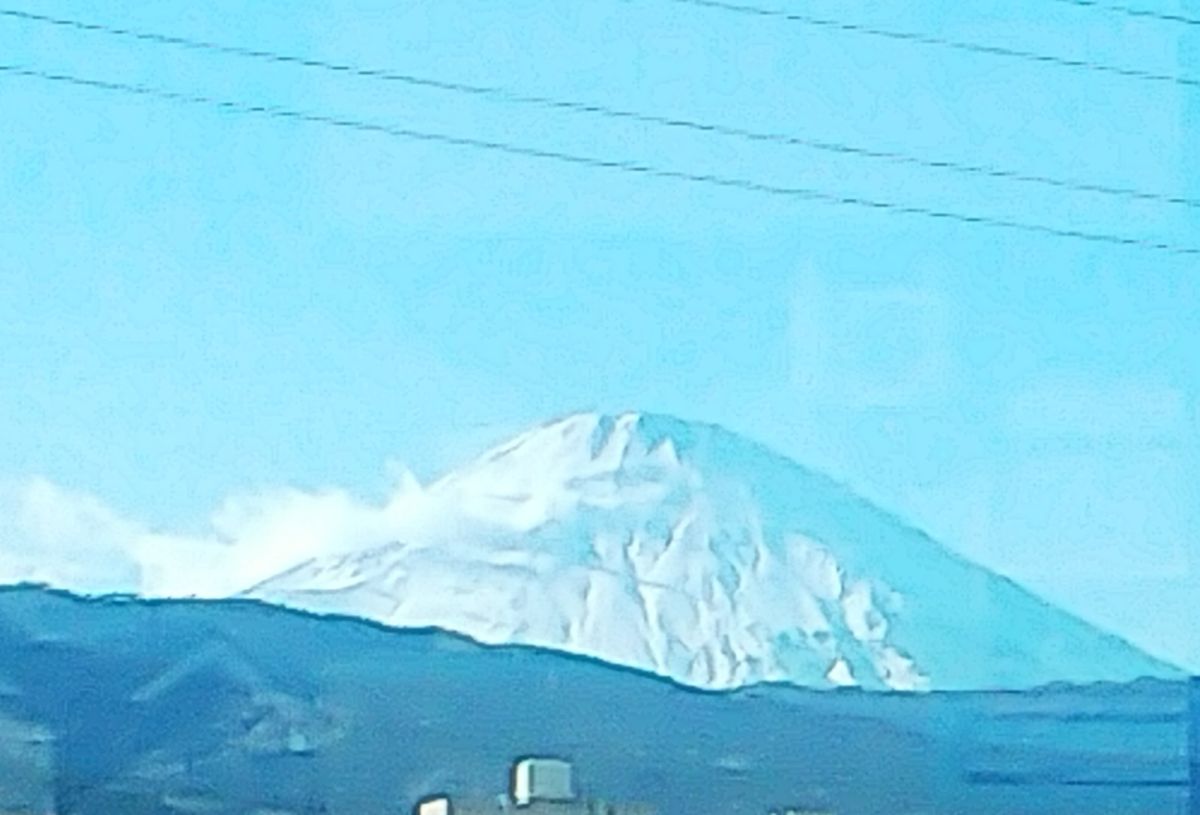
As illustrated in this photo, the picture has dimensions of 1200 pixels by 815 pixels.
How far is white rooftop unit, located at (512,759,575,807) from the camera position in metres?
4.39

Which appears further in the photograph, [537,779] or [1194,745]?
[1194,745]

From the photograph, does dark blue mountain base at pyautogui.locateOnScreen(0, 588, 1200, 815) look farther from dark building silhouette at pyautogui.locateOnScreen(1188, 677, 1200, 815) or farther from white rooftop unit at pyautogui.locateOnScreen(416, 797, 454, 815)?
dark building silhouette at pyautogui.locateOnScreen(1188, 677, 1200, 815)

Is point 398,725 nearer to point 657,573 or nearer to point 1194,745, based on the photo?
point 657,573

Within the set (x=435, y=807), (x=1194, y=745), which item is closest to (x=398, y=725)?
(x=435, y=807)

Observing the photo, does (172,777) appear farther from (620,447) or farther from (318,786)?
(620,447)

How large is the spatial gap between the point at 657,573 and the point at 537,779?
357 millimetres

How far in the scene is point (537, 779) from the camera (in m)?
4.40

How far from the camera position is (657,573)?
4371 mm

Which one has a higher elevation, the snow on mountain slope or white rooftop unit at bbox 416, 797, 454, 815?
the snow on mountain slope

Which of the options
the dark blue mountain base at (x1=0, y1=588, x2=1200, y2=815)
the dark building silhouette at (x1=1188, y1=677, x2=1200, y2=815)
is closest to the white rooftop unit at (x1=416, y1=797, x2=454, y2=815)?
the dark blue mountain base at (x1=0, y1=588, x2=1200, y2=815)

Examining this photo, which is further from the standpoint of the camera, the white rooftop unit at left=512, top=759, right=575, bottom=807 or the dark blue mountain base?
the white rooftop unit at left=512, top=759, right=575, bottom=807

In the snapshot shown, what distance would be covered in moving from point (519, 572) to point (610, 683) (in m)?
0.21

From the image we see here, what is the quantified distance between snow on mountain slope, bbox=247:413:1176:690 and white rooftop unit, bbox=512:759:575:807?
189 mm

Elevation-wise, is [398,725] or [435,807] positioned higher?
[398,725]
